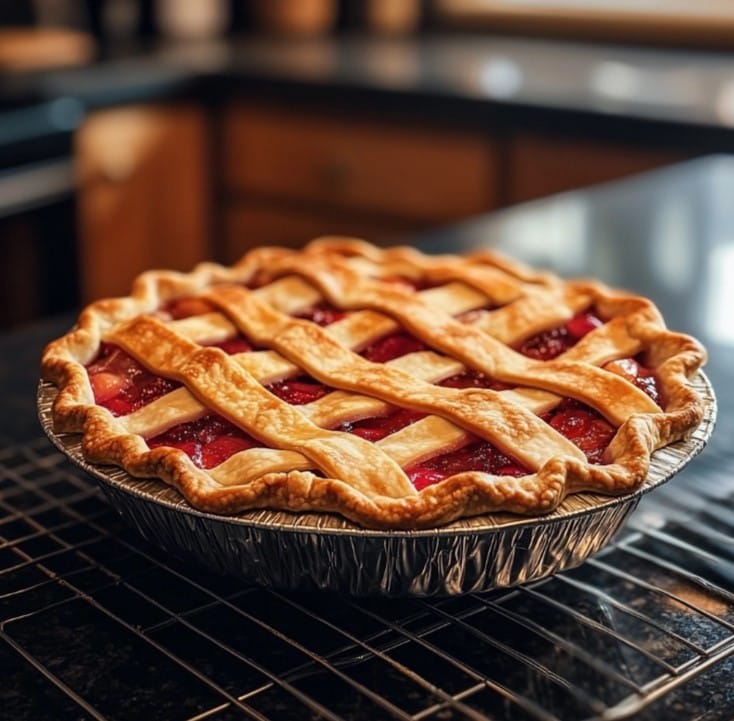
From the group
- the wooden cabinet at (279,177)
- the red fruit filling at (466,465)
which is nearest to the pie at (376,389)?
the red fruit filling at (466,465)

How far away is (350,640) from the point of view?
784mm

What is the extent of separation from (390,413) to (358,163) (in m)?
1.80

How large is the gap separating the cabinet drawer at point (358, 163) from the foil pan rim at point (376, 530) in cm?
163

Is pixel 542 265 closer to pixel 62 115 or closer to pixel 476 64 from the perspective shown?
pixel 62 115

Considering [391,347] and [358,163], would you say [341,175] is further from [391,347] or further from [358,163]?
[391,347]

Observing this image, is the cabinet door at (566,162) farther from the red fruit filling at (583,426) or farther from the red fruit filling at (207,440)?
the red fruit filling at (207,440)

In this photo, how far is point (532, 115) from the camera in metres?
2.31

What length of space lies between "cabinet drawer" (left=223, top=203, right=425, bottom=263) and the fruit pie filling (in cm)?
161

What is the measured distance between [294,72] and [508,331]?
70.4 inches

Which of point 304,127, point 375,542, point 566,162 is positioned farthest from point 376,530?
point 304,127

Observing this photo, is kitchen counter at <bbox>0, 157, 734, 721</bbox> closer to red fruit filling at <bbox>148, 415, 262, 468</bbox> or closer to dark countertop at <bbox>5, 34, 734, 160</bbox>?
red fruit filling at <bbox>148, 415, 262, 468</bbox>

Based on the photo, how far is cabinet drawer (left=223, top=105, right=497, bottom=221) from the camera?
8.07ft

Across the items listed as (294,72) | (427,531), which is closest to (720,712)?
(427,531)

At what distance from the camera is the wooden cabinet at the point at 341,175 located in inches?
97.2
